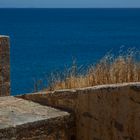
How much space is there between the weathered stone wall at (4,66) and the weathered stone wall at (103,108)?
2.43 meters

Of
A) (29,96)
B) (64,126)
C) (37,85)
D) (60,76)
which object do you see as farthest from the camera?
(37,85)

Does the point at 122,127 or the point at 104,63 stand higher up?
the point at 104,63

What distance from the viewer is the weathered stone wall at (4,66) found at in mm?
8633

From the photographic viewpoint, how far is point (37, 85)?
836 centimetres

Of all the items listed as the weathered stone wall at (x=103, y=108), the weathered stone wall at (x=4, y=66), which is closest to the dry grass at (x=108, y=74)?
the weathered stone wall at (x=103, y=108)

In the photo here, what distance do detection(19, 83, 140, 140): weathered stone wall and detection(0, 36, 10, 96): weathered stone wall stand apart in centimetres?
243

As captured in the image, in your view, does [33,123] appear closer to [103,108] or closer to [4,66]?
[103,108]

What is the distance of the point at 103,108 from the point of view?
5.39 m

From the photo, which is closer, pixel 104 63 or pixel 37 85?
pixel 104 63

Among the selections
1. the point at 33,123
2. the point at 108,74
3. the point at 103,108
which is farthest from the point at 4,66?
the point at 103,108

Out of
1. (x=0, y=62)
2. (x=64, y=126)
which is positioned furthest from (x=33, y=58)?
(x=64, y=126)

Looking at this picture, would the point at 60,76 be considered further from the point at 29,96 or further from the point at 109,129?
the point at 109,129

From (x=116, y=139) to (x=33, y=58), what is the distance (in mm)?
38594

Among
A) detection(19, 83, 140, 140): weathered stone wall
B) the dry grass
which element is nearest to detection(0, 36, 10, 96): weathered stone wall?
the dry grass
